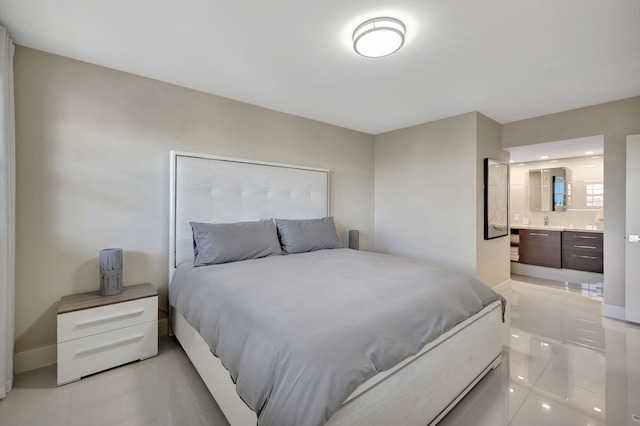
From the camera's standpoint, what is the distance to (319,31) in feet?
6.28

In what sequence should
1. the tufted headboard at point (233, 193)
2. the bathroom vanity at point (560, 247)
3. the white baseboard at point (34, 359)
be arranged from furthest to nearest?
the bathroom vanity at point (560, 247), the tufted headboard at point (233, 193), the white baseboard at point (34, 359)

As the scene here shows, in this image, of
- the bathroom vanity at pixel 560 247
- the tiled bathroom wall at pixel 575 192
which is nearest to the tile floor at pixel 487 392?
the bathroom vanity at pixel 560 247

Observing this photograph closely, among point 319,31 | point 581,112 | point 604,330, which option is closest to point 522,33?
point 319,31

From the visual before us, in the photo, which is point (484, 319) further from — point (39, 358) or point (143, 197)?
point (39, 358)

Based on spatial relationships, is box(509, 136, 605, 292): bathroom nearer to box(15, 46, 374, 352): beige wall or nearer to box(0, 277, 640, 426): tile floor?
box(0, 277, 640, 426): tile floor

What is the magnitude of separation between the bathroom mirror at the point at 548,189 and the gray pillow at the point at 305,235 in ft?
14.4

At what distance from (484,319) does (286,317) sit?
5.01 feet

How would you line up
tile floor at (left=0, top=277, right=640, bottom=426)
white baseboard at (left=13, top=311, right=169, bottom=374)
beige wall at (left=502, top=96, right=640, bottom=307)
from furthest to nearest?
beige wall at (left=502, top=96, right=640, bottom=307) < white baseboard at (left=13, top=311, right=169, bottom=374) < tile floor at (left=0, top=277, right=640, bottom=426)

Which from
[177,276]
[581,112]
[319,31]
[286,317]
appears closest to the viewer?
[286,317]

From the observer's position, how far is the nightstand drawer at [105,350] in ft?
6.37

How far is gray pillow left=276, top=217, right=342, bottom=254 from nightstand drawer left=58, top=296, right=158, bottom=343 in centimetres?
137

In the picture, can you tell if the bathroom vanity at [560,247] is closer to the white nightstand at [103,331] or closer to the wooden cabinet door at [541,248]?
the wooden cabinet door at [541,248]

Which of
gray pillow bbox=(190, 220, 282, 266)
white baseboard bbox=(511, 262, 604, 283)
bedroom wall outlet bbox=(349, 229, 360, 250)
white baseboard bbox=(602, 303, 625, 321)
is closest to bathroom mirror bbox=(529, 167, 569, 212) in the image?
white baseboard bbox=(511, 262, 604, 283)

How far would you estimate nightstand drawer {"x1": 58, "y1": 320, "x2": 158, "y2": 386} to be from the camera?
194 cm
